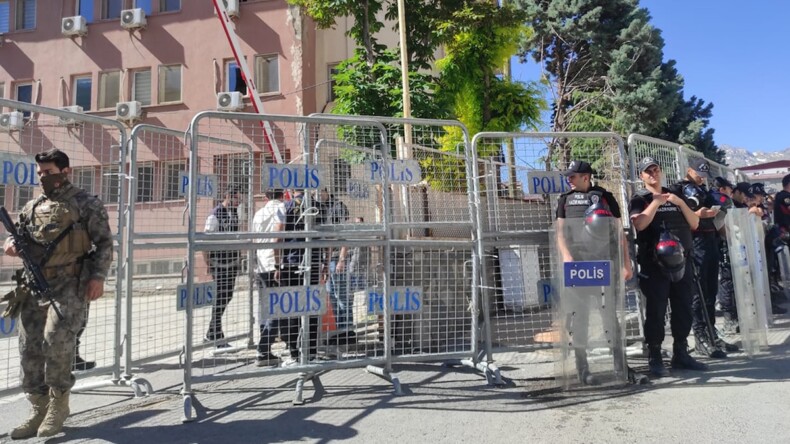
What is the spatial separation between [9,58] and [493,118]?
17.4m

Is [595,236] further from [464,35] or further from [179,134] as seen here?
[464,35]

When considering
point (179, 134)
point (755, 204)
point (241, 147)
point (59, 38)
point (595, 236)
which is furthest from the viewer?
point (59, 38)

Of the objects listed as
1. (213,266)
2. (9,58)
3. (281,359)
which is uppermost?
(9,58)

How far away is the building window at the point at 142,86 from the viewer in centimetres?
1833

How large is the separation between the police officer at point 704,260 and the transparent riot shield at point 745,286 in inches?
7.2

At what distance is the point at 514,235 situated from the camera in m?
5.27

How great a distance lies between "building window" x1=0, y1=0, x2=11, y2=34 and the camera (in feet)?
63.8

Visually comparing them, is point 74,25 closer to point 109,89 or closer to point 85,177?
point 109,89

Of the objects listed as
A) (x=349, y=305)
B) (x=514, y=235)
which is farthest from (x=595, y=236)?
(x=349, y=305)

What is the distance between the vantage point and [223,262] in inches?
208

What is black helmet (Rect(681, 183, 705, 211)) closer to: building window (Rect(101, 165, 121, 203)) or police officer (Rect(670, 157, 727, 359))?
police officer (Rect(670, 157, 727, 359))

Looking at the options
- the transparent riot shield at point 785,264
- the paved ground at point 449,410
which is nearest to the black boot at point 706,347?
the paved ground at point 449,410

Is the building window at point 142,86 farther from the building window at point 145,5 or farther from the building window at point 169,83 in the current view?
the building window at point 145,5

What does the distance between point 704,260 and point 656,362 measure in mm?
1507
